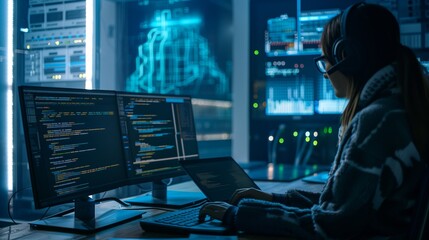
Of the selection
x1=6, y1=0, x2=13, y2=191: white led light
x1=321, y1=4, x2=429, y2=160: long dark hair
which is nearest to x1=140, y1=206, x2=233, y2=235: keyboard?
x1=321, y1=4, x2=429, y2=160: long dark hair

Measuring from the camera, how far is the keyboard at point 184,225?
1265 millimetres

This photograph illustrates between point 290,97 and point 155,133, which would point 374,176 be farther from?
point 290,97

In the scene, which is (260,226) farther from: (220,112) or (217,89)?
(220,112)

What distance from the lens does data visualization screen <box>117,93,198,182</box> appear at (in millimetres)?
1666

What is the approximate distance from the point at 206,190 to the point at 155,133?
1.11 ft

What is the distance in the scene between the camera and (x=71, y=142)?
1.37 m

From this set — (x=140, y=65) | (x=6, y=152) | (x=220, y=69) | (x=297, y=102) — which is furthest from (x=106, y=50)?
(x=220, y=69)

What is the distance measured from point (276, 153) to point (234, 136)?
0.33 m

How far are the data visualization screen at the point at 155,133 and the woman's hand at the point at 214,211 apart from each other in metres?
0.40

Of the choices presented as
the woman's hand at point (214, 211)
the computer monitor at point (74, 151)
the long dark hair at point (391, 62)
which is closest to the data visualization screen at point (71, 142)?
the computer monitor at point (74, 151)

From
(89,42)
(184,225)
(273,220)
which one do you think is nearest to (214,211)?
(184,225)

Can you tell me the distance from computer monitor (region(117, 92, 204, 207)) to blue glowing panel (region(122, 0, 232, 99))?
1673mm

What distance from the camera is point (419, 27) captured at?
2.77 metres

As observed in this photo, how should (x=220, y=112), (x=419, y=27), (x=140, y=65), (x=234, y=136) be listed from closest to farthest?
(x=419, y=27)
(x=234, y=136)
(x=140, y=65)
(x=220, y=112)
